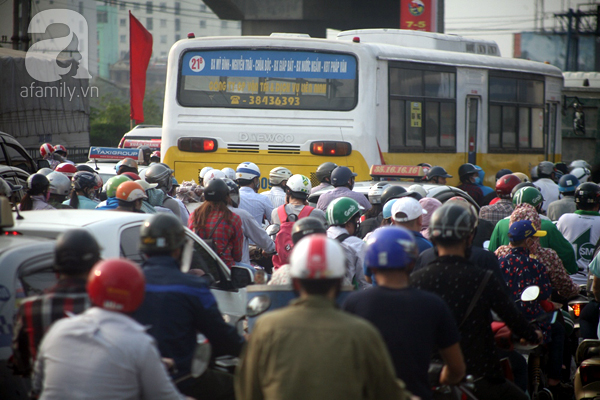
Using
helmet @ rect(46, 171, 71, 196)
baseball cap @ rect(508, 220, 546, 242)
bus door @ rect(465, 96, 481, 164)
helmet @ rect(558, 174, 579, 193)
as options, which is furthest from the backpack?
bus door @ rect(465, 96, 481, 164)

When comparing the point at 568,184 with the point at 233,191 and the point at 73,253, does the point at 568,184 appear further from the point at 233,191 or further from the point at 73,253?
the point at 73,253

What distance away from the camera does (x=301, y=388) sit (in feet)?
8.93

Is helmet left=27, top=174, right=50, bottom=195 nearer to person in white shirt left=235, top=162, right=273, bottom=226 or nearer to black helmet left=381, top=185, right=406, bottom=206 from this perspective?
person in white shirt left=235, top=162, right=273, bottom=226

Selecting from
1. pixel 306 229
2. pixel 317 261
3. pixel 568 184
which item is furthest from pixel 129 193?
pixel 568 184

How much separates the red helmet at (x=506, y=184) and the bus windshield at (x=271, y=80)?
369cm

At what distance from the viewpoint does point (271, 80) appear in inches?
488

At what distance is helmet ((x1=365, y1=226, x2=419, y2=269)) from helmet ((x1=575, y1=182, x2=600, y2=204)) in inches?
178

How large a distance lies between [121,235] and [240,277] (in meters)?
1.13

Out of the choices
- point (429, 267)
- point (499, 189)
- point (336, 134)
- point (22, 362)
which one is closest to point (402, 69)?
point (336, 134)

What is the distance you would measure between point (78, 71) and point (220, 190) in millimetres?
24924

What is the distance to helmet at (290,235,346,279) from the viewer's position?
2838 mm

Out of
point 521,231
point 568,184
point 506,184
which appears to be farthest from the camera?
point 568,184

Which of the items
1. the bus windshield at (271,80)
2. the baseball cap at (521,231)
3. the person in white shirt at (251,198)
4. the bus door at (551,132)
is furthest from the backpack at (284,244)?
the bus door at (551,132)

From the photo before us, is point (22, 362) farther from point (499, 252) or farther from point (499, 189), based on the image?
point (499, 189)
